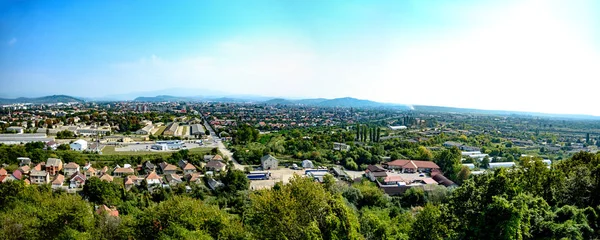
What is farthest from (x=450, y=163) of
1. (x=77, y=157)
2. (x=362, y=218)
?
(x=77, y=157)

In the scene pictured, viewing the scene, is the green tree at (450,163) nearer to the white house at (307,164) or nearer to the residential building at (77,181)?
the white house at (307,164)

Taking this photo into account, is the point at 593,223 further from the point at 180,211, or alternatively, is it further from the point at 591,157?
the point at 180,211

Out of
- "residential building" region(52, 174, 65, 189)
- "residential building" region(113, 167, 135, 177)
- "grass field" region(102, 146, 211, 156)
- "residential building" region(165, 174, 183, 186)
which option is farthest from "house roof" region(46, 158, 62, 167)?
"residential building" region(165, 174, 183, 186)

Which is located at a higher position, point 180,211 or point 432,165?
point 180,211

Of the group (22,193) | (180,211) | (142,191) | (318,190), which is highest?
(318,190)

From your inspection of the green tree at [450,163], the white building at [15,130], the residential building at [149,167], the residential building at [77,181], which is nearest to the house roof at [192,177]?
the residential building at [149,167]

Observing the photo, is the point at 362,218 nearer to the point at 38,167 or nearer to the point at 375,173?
the point at 375,173

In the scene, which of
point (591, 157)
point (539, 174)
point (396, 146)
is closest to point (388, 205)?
point (539, 174)

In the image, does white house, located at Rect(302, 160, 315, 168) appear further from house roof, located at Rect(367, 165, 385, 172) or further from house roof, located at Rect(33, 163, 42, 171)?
house roof, located at Rect(33, 163, 42, 171)
